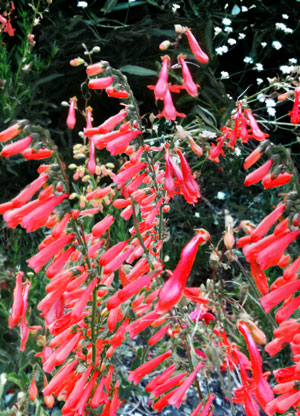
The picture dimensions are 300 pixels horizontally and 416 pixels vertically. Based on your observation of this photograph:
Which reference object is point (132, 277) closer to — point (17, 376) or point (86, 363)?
point (86, 363)

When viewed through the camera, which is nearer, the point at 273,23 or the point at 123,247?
the point at 123,247

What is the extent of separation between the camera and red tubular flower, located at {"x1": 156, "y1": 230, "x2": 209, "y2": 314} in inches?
36.5

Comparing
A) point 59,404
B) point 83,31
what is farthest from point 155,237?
point 83,31

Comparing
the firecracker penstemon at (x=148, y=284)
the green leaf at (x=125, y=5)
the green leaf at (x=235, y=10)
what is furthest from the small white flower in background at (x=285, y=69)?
the firecracker penstemon at (x=148, y=284)

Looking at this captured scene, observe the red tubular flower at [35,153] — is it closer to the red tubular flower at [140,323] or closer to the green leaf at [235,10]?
the red tubular flower at [140,323]

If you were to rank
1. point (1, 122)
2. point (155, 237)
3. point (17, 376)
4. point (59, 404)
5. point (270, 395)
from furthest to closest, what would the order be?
point (1, 122), point (59, 404), point (17, 376), point (155, 237), point (270, 395)

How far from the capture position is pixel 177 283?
962 mm

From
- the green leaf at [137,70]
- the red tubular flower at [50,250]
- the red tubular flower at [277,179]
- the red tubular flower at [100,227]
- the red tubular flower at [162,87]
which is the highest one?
the red tubular flower at [277,179]

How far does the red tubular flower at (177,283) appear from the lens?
3.04 ft

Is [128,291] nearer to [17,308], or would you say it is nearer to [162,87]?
[17,308]

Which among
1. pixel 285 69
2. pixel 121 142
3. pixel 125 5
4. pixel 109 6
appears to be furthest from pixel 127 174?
pixel 125 5

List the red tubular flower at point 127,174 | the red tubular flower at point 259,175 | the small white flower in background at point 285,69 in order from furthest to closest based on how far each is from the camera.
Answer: the small white flower in background at point 285,69
the red tubular flower at point 127,174
the red tubular flower at point 259,175

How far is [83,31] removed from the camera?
12.5ft

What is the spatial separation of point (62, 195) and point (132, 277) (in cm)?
26
